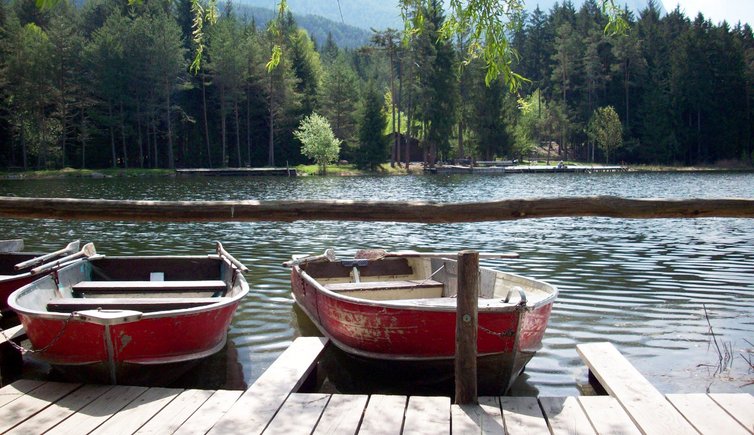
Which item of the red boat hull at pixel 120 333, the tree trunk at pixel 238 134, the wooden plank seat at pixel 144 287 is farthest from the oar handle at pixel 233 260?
the tree trunk at pixel 238 134

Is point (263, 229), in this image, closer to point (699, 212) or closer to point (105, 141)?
point (699, 212)

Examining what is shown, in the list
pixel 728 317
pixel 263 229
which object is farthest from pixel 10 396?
pixel 263 229

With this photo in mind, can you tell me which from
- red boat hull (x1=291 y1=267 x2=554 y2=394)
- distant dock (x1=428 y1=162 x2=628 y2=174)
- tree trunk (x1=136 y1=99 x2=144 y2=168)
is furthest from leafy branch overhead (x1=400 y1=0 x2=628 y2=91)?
distant dock (x1=428 y1=162 x2=628 y2=174)

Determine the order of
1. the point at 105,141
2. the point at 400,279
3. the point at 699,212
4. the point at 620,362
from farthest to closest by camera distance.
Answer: the point at 105,141 < the point at 400,279 < the point at 620,362 < the point at 699,212

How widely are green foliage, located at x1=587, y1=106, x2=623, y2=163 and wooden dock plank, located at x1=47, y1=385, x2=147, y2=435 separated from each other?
79564 millimetres

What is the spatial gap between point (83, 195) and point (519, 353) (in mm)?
35531

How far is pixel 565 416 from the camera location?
4934mm

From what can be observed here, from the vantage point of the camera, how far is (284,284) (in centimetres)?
1305

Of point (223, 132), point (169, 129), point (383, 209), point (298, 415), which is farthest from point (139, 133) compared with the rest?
point (298, 415)

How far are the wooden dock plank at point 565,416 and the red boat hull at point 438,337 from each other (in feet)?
3.38

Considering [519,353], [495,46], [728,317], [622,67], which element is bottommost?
[728,317]

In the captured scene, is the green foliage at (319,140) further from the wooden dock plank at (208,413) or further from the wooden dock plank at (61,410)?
the wooden dock plank at (208,413)

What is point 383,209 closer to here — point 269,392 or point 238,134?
point 269,392

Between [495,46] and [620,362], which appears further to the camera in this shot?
[495,46]
